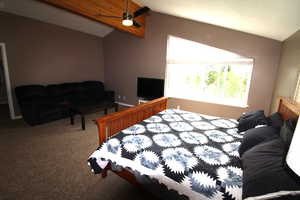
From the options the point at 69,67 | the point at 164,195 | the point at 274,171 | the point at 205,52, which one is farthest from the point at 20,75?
the point at 274,171

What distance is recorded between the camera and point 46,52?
4562mm

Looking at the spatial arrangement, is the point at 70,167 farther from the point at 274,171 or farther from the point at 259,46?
the point at 259,46

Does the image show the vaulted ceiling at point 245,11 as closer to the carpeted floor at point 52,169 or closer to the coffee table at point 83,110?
the coffee table at point 83,110

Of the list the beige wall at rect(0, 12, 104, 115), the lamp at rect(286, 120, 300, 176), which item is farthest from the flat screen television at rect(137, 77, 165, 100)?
the lamp at rect(286, 120, 300, 176)

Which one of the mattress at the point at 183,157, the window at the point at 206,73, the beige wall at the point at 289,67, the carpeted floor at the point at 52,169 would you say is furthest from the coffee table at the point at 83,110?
the beige wall at the point at 289,67

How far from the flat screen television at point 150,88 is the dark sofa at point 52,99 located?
1.15m

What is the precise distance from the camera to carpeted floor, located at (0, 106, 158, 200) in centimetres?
180

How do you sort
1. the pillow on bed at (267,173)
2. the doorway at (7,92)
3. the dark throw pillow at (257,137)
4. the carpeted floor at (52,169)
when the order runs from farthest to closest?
1. the doorway at (7,92)
2. the carpeted floor at (52,169)
3. the dark throw pillow at (257,137)
4. the pillow on bed at (267,173)

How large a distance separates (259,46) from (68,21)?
211 inches

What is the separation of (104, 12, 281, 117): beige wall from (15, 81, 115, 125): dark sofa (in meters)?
1.14

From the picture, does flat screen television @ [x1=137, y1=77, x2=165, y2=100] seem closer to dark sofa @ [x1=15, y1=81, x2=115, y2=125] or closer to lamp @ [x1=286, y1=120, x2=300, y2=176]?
dark sofa @ [x1=15, y1=81, x2=115, y2=125]

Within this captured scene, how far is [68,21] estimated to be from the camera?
180 inches

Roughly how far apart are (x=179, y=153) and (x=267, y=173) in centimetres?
76

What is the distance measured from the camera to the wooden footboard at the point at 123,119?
1893 mm
